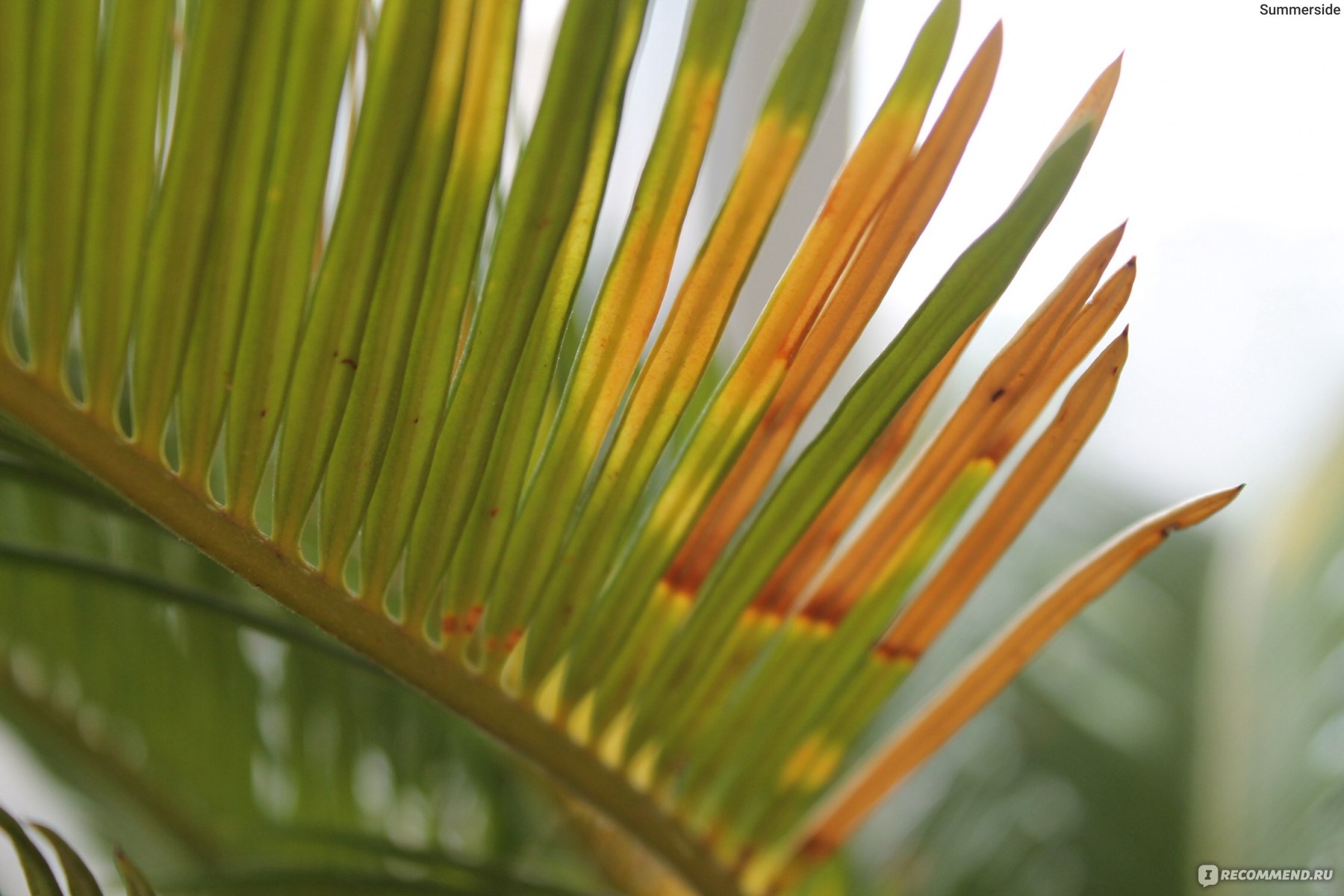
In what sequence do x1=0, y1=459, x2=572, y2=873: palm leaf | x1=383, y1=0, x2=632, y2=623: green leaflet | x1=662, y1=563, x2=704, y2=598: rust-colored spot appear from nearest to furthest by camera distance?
1. x1=383, y1=0, x2=632, y2=623: green leaflet
2. x1=662, y1=563, x2=704, y2=598: rust-colored spot
3. x1=0, y1=459, x2=572, y2=873: palm leaf

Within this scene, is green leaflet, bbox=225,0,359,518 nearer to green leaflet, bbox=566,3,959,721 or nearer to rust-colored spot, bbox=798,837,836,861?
green leaflet, bbox=566,3,959,721

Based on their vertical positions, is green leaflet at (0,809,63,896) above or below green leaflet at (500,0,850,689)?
below

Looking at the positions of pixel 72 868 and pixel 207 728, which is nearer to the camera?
pixel 72 868

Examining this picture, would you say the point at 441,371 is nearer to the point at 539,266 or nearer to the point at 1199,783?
the point at 539,266

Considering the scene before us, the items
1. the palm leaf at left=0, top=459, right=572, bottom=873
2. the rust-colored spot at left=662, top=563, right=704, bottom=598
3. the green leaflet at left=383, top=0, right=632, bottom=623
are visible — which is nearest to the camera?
the green leaflet at left=383, top=0, right=632, bottom=623

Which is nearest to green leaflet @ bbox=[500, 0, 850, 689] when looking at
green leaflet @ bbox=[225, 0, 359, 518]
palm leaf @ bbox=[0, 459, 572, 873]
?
green leaflet @ bbox=[225, 0, 359, 518]

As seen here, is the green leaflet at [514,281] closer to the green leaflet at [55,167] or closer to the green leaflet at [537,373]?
the green leaflet at [537,373]

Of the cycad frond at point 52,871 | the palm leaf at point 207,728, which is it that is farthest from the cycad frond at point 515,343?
the palm leaf at point 207,728

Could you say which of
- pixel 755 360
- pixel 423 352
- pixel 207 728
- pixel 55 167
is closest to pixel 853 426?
pixel 755 360

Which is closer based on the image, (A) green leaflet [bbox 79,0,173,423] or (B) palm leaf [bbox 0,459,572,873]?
(A) green leaflet [bbox 79,0,173,423]

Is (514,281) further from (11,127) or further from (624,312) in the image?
(11,127)
